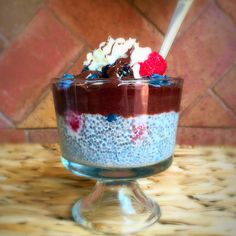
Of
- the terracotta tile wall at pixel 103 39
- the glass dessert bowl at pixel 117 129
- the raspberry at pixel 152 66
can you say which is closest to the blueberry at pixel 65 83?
→ the glass dessert bowl at pixel 117 129

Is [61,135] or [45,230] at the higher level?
[61,135]

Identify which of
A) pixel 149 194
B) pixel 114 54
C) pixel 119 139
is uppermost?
pixel 114 54

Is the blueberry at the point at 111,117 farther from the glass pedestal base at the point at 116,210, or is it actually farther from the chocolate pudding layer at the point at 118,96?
the glass pedestal base at the point at 116,210

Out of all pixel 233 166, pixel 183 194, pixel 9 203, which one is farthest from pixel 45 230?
pixel 233 166

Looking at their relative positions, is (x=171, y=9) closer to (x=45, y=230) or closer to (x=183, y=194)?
(x=183, y=194)

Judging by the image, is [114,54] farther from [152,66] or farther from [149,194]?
[149,194]

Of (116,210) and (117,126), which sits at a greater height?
(117,126)

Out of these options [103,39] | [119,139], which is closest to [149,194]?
[119,139]
